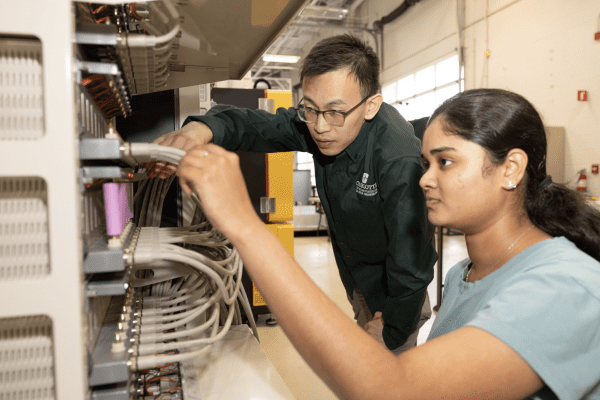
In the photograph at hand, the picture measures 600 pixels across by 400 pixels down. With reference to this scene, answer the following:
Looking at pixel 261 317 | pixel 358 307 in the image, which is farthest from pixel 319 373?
pixel 261 317

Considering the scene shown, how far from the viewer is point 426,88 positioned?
6.80 metres

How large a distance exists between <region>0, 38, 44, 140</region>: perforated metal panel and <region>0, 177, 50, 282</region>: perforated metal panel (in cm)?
6

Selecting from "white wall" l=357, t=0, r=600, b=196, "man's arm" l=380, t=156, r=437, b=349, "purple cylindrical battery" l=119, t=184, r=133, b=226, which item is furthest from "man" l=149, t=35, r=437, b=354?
"white wall" l=357, t=0, r=600, b=196

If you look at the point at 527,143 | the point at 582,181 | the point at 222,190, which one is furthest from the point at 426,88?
the point at 222,190

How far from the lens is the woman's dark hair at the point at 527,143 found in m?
0.75

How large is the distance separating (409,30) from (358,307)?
6.64 m

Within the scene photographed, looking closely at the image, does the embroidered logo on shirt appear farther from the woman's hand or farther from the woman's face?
the woman's hand

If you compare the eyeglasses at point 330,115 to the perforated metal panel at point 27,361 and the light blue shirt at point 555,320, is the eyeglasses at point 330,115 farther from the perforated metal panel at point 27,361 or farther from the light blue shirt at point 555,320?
the perforated metal panel at point 27,361

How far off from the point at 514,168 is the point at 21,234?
77cm

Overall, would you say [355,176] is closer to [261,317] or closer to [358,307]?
[358,307]

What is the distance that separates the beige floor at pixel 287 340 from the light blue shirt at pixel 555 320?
1501 millimetres

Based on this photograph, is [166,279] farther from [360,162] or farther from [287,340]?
[287,340]

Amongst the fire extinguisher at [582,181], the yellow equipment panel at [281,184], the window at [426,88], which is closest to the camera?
the yellow equipment panel at [281,184]

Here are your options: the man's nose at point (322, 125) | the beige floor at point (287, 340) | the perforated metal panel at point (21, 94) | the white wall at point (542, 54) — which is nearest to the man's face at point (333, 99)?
the man's nose at point (322, 125)
